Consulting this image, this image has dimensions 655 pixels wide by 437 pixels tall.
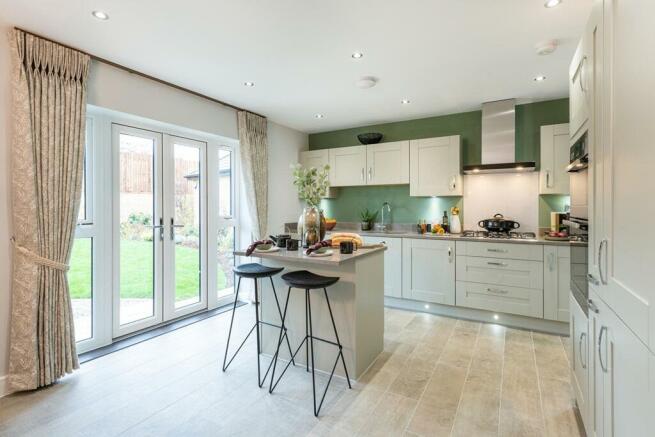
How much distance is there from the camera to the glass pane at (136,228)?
3102mm

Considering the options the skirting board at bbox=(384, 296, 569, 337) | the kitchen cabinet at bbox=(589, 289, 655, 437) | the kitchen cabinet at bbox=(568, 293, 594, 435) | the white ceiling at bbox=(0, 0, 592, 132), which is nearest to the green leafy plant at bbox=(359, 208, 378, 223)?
the skirting board at bbox=(384, 296, 569, 337)

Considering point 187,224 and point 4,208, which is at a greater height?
point 4,208

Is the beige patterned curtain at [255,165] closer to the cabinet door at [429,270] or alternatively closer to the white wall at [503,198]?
the cabinet door at [429,270]

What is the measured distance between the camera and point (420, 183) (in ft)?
13.8

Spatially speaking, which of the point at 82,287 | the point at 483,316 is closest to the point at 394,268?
the point at 483,316

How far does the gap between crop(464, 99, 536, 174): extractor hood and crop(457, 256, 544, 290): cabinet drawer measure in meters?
1.11

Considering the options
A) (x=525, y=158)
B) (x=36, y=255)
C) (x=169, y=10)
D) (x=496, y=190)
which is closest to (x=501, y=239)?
(x=496, y=190)

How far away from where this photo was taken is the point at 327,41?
2371 mm

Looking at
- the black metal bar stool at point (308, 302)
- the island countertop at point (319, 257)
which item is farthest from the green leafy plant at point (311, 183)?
the black metal bar stool at point (308, 302)

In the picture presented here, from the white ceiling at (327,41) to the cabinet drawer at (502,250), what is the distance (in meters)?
1.67

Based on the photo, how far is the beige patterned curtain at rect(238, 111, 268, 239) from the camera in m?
4.04

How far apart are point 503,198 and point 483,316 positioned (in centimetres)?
149

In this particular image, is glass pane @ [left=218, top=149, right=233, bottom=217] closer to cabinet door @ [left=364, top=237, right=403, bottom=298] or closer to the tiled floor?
the tiled floor

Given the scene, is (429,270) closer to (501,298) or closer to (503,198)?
(501,298)
